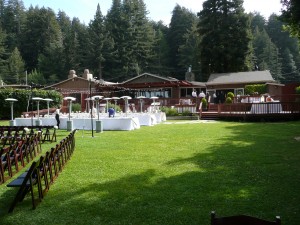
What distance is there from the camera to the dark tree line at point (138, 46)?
5706cm

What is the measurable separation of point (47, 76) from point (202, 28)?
3419 cm

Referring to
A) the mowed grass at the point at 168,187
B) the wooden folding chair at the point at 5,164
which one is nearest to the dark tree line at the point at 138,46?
the mowed grass at the point at 168,187

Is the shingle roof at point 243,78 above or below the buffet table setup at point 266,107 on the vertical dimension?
above

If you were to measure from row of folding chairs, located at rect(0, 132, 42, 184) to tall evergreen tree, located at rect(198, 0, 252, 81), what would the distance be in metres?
46.7

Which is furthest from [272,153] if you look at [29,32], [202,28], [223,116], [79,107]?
[29,32]

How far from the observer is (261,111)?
2561cm

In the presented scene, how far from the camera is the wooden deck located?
2497 centimetres

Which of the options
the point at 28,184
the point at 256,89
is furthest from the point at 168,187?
the point at 256,89

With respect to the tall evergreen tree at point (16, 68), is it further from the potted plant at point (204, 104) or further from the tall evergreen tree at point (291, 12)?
the tall evergreen tree at point (291, 12)

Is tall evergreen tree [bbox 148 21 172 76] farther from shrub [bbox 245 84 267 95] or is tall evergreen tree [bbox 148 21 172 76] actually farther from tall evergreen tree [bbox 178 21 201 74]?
shrub [bbox 245 84 267 95]

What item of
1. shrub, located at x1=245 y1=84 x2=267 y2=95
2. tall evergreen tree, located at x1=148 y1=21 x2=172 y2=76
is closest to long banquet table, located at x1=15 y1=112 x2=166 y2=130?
shrub, located at x1=245 y1=84 x2=267 y2=95

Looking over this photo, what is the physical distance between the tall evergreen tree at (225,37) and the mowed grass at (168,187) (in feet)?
148

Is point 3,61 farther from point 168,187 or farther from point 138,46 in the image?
point 168,187

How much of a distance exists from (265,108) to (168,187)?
65.1 ft
